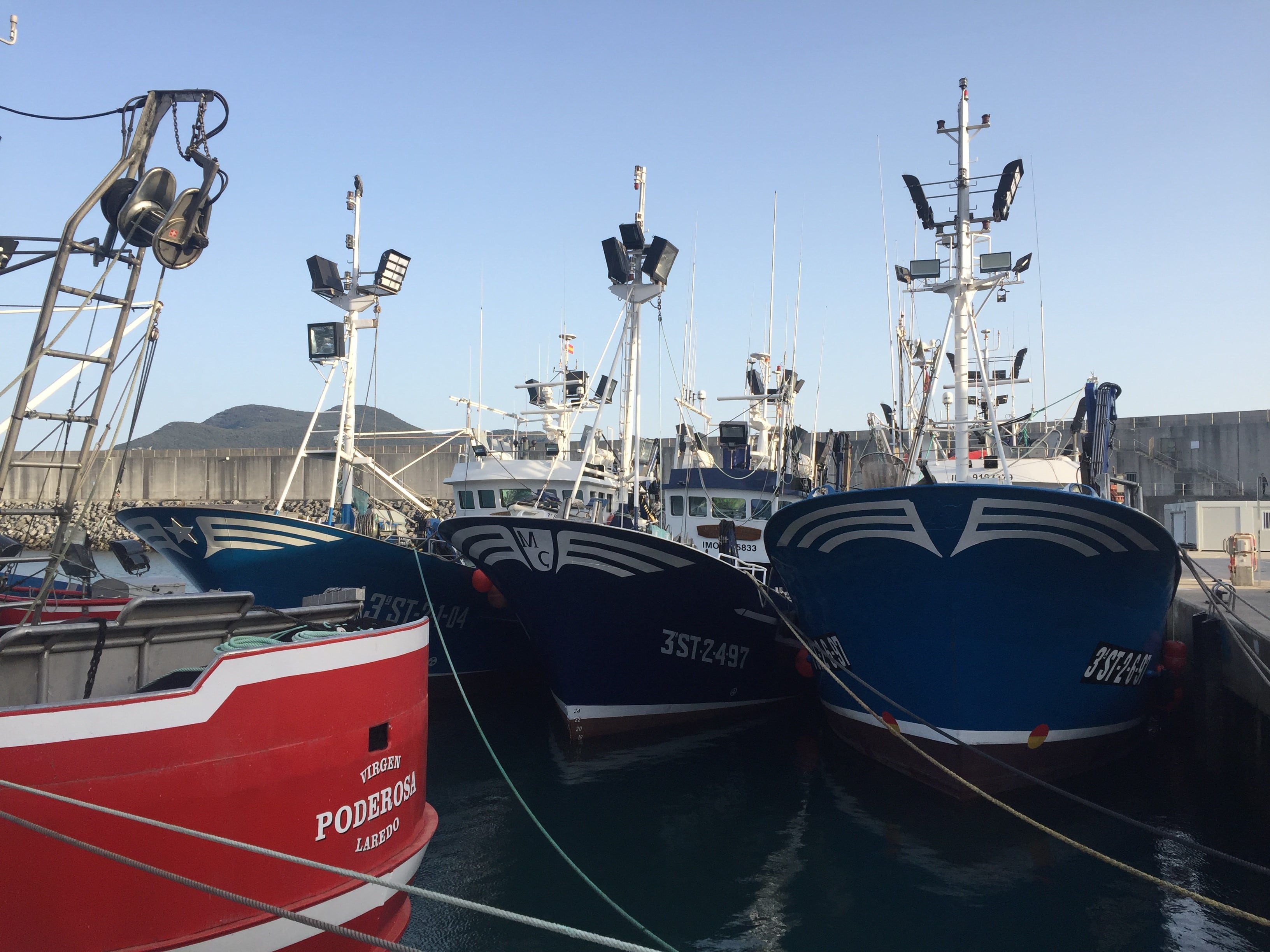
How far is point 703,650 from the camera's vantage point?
1396cm

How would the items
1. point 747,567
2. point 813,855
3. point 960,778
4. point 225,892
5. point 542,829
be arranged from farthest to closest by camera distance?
point 747,567
point 960,778
point 813,855
point 542,829
point 225,892

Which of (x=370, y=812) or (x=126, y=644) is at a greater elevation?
(x=126, y=644)

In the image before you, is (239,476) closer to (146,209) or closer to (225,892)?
(146,209)

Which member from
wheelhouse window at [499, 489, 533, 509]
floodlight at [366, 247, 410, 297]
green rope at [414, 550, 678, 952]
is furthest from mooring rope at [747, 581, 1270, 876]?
floodlight at [366, 247, 410, 297]

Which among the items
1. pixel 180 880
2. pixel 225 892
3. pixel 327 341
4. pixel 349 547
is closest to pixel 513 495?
pixel 349 547

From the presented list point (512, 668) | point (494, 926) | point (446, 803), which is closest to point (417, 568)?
point (512, 668)

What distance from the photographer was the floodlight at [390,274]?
16.7 m

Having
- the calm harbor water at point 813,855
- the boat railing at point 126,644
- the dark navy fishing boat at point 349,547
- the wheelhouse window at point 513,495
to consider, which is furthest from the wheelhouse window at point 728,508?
the boat railing at point 126,644

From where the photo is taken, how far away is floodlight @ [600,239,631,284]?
1417 cm

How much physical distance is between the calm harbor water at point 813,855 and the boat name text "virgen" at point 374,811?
2.00m

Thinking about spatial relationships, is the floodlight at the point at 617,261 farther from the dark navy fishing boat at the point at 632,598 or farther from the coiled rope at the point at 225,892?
the coiled rope at the point at 225,892

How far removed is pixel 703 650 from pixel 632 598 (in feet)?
6.92

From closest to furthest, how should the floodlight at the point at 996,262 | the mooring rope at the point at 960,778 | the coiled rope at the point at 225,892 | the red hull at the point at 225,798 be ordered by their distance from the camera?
the coiled rope at the point at 225,892
the red hull at the point at 225,798
the mooring rope at the point at 960,778
the floodlight at the point at 996,262

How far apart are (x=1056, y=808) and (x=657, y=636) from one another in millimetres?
5569
